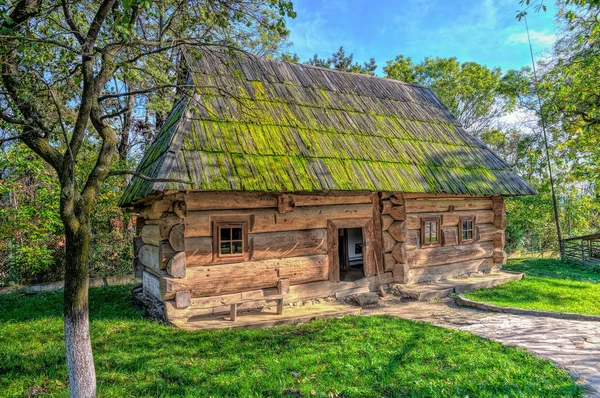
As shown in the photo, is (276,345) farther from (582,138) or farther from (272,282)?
(582,138)

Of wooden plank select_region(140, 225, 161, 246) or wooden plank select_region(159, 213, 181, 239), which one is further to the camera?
wooden plank select_region(140, 225, 161, 246)

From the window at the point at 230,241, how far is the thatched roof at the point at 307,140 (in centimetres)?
100

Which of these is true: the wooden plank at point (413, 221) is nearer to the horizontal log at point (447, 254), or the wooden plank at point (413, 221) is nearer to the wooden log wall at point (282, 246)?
the wooden log wall at point (282, 246)

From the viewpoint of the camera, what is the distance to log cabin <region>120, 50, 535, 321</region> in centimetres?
627

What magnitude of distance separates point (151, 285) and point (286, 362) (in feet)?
13.9

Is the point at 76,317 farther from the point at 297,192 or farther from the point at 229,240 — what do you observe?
the point at 297,192

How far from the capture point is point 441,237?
9453mm

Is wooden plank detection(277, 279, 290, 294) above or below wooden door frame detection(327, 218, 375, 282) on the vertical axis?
below

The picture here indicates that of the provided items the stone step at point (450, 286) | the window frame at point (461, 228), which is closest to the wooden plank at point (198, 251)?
the stone step at point (450, 286)

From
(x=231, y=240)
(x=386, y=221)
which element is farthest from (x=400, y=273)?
(x=231, y=240)

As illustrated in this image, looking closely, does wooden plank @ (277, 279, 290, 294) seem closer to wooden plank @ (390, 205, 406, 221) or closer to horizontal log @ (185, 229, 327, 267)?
horizontal log @ (185, 229, 327, 267)

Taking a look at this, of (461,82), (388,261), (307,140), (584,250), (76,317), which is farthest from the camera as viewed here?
(461,82)

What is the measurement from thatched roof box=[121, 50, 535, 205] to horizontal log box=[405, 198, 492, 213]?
72 cm

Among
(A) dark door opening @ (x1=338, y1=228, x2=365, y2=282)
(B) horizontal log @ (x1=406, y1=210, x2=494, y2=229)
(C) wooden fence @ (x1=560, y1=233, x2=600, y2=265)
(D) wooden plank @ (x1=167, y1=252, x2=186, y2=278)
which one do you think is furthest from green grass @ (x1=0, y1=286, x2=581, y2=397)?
(C) wooden fence @ (x1=560, y1=233, x2=600, y2=265)
